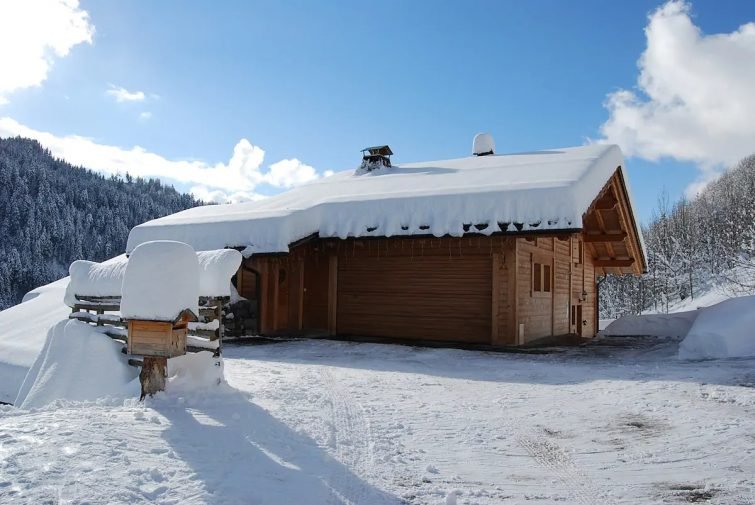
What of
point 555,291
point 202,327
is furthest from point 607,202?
point 202,327

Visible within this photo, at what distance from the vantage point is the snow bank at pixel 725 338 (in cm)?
1012

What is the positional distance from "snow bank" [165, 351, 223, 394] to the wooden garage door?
799cm

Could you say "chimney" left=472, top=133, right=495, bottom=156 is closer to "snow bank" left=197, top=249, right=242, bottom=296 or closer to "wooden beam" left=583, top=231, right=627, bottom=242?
"wooden beam" left=583, top=231, right=627, bottom=242

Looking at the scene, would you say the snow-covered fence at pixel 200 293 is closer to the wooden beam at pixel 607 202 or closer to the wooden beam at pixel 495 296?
the wooden beam at pixel 495 296

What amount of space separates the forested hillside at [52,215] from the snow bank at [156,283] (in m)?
75.2

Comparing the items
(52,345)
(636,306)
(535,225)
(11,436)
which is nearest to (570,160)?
(535,225)

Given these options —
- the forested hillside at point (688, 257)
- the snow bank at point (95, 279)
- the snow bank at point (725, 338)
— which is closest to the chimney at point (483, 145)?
the snow bank at point (725, 338)

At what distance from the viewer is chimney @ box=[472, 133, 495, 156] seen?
21.1 m

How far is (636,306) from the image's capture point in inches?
1998

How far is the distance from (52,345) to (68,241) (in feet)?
280

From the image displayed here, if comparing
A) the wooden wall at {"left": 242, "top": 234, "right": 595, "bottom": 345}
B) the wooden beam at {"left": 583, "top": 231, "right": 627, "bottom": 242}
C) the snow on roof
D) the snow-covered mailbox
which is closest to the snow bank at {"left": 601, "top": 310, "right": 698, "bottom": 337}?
the wooden beam at {"left": 583, "top": 231, "right": 627, "bottom": 242}

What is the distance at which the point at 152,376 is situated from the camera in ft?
19.6

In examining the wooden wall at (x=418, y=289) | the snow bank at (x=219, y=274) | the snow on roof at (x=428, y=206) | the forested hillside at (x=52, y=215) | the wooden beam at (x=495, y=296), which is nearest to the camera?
the snow bank at (x=219, y=274)

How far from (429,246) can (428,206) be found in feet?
3.91
